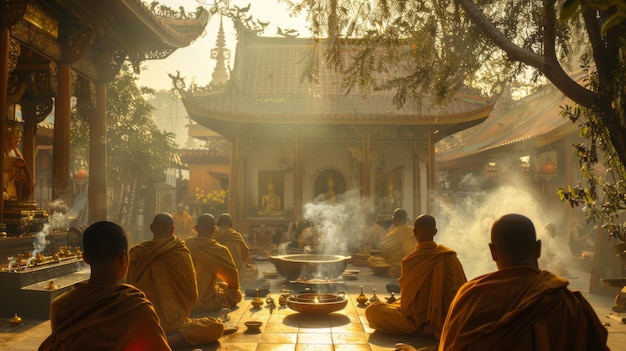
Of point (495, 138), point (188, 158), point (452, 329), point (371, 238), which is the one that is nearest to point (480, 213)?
point (495, 138)

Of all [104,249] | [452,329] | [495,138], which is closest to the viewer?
[104,249]

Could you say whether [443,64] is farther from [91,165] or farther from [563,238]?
[563,238]

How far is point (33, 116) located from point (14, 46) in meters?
3.67

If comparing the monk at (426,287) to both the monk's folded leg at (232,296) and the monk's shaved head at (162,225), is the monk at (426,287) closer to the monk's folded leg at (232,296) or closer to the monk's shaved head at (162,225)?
the monk's folded leg at (232,296)

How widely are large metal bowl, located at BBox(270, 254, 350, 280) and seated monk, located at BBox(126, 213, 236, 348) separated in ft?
12.8

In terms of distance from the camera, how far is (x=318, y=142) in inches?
704

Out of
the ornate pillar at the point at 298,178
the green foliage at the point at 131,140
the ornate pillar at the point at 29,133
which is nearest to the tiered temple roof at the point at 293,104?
the ornate pillar at the point at 298,178

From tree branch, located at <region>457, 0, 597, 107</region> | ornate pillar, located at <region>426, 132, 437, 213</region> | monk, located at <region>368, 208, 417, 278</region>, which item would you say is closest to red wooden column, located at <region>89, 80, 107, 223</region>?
monk, located at <region>368, 208, 417, 278</region>

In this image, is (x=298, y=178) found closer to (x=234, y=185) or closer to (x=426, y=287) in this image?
(x=234, y=185)

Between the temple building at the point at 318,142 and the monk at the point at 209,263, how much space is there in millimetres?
9559

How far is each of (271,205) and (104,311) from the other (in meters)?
15.4

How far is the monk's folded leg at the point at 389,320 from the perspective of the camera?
579 cm

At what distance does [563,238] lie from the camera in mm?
17391

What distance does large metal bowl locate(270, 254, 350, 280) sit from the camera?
920cm
